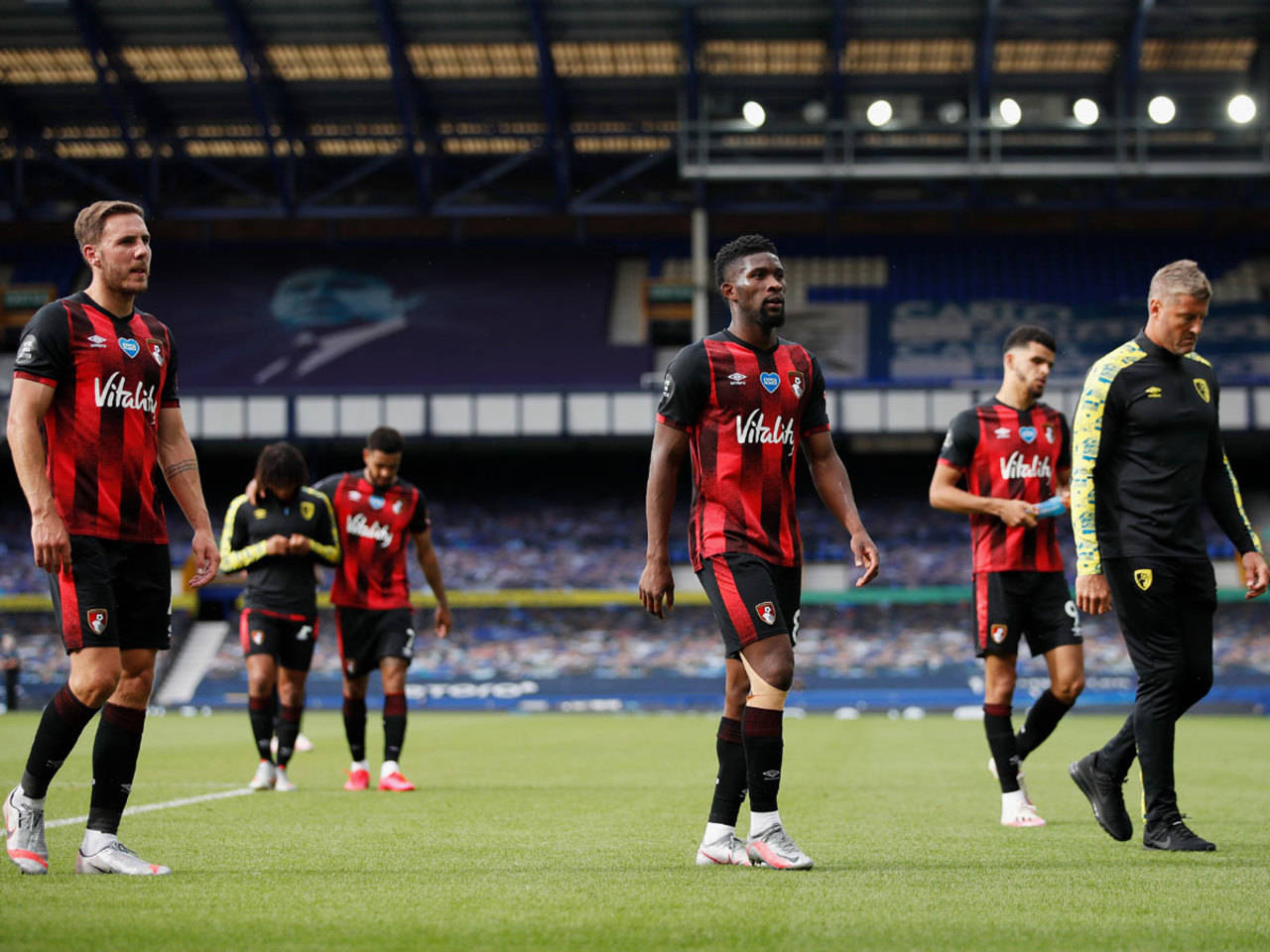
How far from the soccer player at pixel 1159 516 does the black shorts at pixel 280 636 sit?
19.2ft

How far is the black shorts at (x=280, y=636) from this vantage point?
33.7 ft

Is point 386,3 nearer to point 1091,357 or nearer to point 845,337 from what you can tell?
point 845,337

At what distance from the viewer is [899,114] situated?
3225cm

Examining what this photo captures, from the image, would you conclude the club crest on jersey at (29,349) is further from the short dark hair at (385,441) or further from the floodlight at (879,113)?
the floodlight at (879,113)

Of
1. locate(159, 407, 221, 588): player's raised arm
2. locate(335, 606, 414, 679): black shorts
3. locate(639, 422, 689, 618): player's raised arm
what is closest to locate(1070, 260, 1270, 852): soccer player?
locate(639, 422, 689, 618): player's raised arm

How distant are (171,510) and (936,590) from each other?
18217mm

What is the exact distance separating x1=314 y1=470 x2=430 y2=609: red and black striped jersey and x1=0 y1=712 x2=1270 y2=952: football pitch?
1342 mm

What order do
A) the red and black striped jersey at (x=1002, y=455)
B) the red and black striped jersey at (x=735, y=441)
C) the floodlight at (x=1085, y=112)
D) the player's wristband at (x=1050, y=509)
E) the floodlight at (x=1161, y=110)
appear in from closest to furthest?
the red and black striped jersey at (x=735, y=441) → the player's wristband at (x=1050, y=509) → the red and black striped jersey at (x=1002, y=455) → the floodlight at (x=1161, y=110) → the floodlight at (x=1085, y=112)

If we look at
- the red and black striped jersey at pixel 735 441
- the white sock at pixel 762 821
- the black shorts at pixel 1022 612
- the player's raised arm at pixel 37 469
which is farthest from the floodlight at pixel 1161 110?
the player's raised arm at pixel 37 469

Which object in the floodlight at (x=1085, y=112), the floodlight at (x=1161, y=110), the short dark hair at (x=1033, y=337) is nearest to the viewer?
the short dark hair at (x=1033, y=337)

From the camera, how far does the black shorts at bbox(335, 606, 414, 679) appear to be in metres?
10.1

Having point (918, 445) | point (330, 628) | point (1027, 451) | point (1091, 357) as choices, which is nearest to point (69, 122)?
point (330, 628)

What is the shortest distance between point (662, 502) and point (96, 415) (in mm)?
2019

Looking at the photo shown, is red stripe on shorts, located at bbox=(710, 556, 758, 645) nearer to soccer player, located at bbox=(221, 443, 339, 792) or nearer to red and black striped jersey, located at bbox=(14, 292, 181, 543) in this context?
red and black striped jersey, located at bbox=(14, 292, 181, 543)
